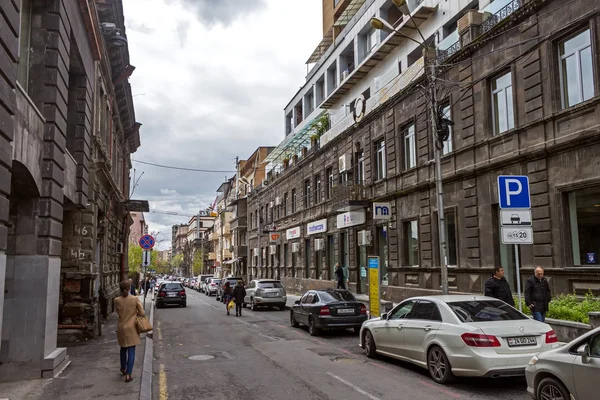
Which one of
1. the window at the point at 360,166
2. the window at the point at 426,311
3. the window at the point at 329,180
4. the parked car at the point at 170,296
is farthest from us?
the window at the point at 329,180

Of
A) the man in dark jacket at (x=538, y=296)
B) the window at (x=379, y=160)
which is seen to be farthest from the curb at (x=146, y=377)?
the window at (x=379, y=160)

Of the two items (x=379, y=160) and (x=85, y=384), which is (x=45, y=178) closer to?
(x=85, y=384)

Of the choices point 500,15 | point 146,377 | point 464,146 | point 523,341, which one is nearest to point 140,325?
point 146,377

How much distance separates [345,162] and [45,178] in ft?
66.7

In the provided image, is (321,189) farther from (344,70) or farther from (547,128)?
(547,128)

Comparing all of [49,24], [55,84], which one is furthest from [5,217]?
[49,24]

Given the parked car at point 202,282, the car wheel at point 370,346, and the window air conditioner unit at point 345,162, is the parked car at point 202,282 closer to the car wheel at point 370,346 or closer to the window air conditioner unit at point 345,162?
the window air conditioner unit at point 345,162

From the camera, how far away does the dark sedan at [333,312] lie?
15711 mm

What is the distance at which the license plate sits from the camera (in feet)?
27.1

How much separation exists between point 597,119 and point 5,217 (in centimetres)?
1322

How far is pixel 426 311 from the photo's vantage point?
32.3 feet

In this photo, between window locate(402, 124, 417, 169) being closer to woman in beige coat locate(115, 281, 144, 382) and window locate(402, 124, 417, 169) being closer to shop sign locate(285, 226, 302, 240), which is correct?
woman in beige coat locate(115, 281, 144, 382)

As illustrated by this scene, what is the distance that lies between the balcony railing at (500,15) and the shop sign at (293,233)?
22.5 m

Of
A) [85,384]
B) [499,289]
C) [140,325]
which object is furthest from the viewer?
[499,289]
